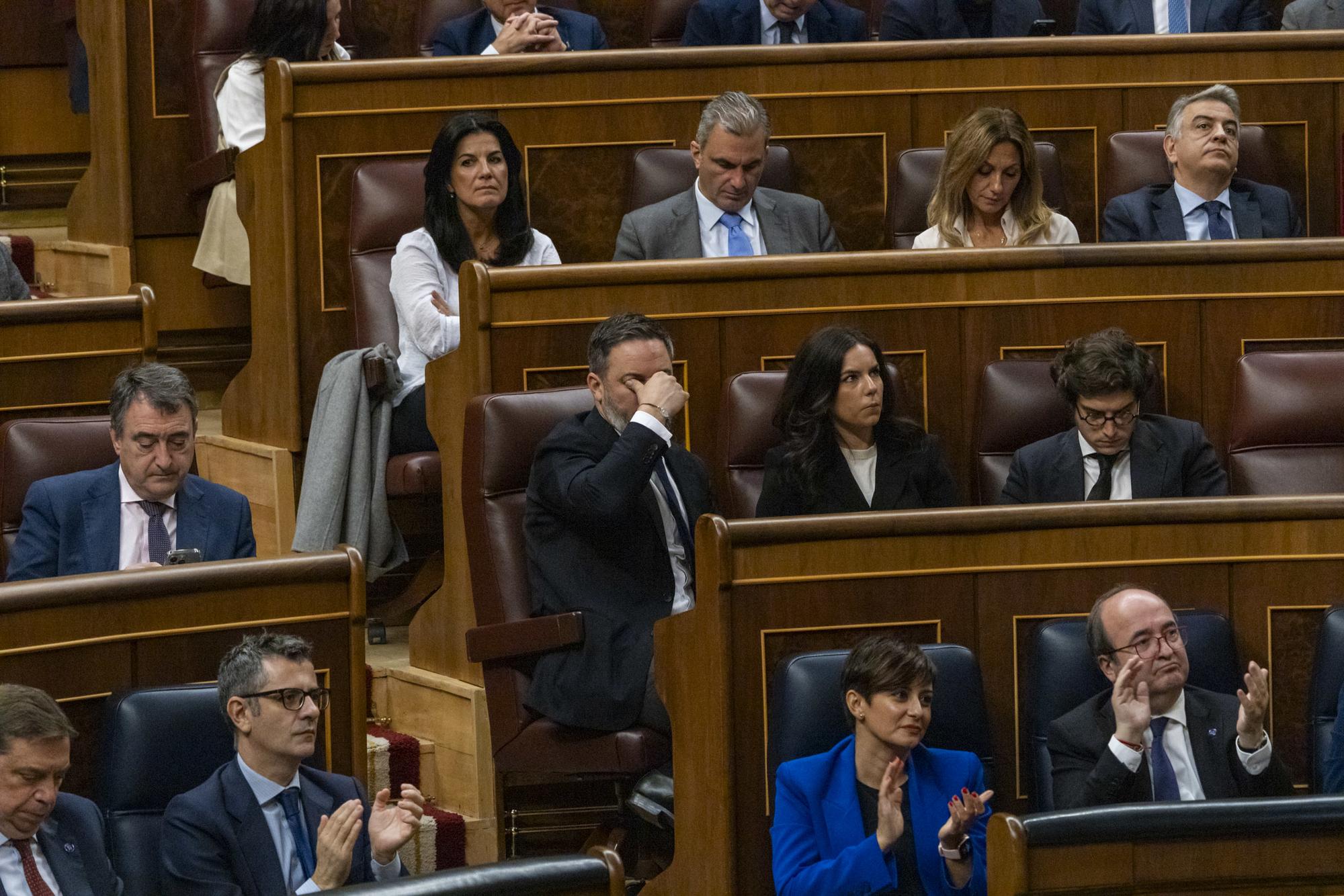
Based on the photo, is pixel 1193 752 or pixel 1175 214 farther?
pixel 1175 214

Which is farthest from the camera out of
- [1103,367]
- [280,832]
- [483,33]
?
[483,33]

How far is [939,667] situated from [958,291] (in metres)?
0.48

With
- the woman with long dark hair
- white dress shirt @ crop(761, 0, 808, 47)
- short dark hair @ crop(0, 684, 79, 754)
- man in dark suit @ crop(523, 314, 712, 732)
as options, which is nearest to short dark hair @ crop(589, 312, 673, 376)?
man in dark suit @ crop(523, 314, 712, 732)

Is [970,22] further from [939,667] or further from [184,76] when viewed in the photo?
[939,667]

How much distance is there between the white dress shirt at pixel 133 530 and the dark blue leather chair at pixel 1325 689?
2.68 ft

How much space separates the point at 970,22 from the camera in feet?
8.00

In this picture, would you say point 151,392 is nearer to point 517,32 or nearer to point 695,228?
point 695,228

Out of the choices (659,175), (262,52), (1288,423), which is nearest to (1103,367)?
(1288,423)

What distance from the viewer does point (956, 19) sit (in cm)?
240

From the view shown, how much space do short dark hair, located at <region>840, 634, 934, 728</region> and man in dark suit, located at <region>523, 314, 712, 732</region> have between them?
0.23 meters

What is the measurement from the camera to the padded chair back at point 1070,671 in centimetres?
144

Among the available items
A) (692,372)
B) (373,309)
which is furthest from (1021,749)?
(373,309)

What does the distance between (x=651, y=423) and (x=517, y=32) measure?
698mm

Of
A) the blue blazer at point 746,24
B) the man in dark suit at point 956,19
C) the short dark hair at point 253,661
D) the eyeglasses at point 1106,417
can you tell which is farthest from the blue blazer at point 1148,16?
the short dark hair at point 253,661
